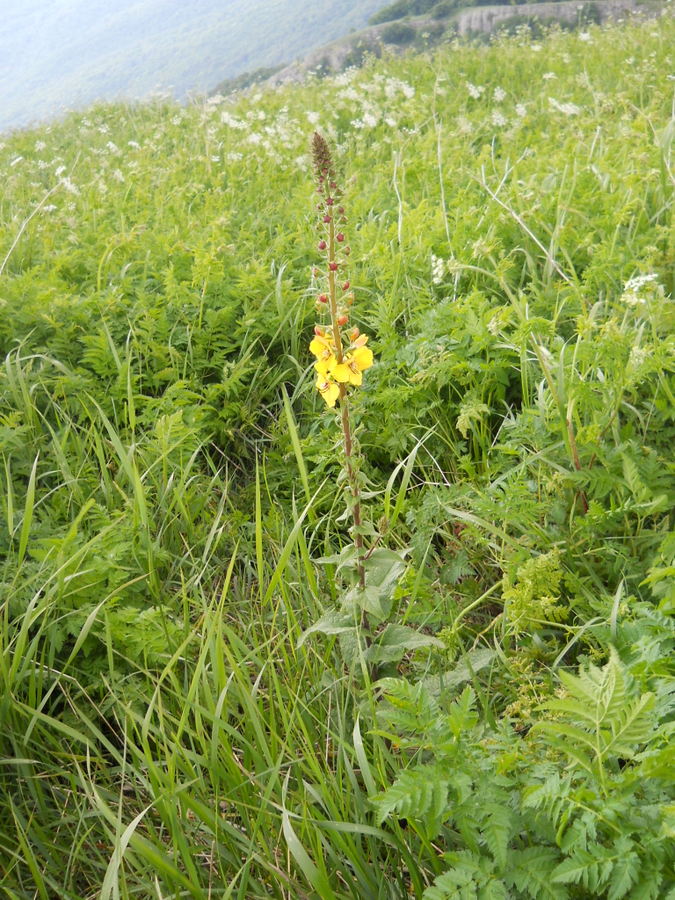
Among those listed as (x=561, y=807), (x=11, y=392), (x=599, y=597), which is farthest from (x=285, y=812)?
(x=11, y=392)

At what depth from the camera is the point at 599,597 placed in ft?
6.75

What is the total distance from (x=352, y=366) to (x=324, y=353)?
74mm

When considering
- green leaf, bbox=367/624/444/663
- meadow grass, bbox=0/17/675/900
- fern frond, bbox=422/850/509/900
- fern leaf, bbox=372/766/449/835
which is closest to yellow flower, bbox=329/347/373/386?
meadow grass, bbox=0/17/675/900

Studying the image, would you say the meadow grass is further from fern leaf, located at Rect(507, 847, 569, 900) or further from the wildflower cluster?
the wildflower cluster

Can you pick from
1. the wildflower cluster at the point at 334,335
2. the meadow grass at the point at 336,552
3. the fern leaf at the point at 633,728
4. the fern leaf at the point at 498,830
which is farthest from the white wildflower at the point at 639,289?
the fern leaf at the point at 498,830

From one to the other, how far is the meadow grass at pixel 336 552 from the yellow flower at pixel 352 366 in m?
0.11

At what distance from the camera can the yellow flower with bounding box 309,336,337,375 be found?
1.74 m

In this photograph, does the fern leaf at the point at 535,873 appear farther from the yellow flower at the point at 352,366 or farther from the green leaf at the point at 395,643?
the yellow flower at the point at 352,366

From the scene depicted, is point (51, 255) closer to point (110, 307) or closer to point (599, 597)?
point (110, 307)

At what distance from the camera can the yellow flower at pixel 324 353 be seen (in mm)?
1735

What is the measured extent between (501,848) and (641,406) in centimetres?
167

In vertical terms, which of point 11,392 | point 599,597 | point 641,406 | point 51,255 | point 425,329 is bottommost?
point 599,597

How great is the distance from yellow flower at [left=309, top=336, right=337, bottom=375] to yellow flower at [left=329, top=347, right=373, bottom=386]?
0.01m

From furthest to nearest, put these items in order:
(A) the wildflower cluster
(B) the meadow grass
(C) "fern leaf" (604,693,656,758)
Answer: (A) the wildflower cluster, (B) the meadow grass, (C) "fern leaf" (604,693,656,758)
